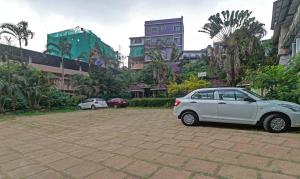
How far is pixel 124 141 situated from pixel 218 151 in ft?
8.25

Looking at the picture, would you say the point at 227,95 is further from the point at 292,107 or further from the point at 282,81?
the point at 282,81

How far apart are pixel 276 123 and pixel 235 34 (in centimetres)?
1595

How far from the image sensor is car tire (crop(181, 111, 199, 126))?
790 centimetres

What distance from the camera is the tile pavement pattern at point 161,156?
3.76 metres

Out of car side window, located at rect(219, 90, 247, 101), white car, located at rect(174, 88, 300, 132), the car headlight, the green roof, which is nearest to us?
the car headlight

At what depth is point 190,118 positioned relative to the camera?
7.99 m

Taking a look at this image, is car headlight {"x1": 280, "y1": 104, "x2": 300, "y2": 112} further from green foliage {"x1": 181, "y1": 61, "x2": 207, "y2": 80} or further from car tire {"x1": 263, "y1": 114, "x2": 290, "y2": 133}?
green foliage {"x1": 181, "y1": 61, "x2": 207, "y2": 80}

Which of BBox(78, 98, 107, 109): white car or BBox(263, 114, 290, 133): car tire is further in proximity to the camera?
BBox(78, 98, 107, 109): white car

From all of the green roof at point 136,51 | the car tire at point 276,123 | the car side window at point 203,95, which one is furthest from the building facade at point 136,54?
the car tire at point 276,123

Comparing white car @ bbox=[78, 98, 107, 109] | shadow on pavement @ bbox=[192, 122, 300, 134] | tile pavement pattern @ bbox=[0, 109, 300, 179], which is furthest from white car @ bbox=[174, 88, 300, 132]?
white car @ bbox=[78, 98, 107, 109]

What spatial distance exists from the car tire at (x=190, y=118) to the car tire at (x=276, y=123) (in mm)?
2196

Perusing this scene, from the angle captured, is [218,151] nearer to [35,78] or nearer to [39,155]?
[39,155]

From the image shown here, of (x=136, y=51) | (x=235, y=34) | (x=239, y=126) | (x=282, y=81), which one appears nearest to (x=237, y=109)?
(x=239, y=126)

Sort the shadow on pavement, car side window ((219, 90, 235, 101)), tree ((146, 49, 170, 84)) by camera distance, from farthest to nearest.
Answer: tree ((146, 49, 170, 84)) < car side window ((219, 90, 235, 101)) < the shadow on pavement
